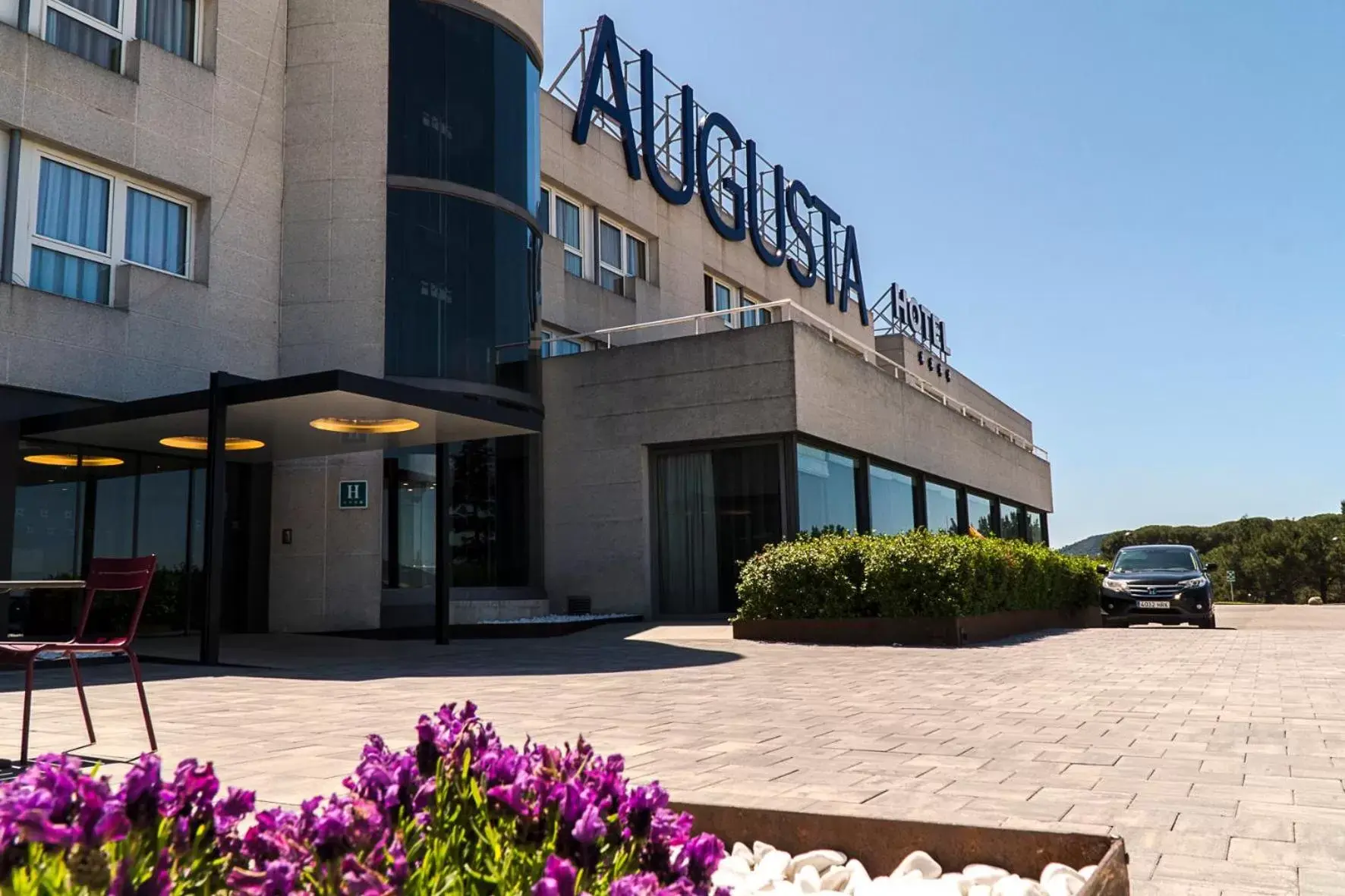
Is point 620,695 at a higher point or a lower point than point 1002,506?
lower

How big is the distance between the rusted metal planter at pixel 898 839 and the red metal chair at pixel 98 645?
3.20m

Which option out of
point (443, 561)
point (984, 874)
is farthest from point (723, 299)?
point (984, 874)

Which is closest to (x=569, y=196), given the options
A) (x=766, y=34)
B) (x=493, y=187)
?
Result: (x=493, y=187)

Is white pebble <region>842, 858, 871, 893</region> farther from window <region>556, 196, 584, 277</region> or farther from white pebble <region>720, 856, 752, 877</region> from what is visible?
window <region>556, 196, 584, 277</region>

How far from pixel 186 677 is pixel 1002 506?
27407 mm

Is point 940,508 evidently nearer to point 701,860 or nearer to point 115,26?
point 115,26

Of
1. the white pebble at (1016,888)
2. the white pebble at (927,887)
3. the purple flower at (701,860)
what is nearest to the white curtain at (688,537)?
the white pebble at (927,887)

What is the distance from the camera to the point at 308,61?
16906 millimetres

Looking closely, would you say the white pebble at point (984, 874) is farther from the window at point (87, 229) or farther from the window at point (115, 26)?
the window at point (115, 26)

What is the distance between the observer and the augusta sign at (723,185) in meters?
22.9

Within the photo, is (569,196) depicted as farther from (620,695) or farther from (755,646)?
(620,695)

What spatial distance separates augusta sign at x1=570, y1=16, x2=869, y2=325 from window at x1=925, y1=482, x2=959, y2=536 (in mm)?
7752

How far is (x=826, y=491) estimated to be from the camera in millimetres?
19469

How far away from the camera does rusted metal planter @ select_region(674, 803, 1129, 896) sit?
3.08m
